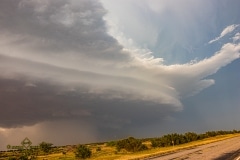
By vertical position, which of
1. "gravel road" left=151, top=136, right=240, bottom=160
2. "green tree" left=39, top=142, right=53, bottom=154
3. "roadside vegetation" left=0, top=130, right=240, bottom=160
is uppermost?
"green tree" left=39, top=142, right=53, bottom=154

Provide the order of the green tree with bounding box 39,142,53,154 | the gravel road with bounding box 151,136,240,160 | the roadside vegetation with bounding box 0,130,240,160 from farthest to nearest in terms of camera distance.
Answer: the green tree with bounding box 39,142,53,154 < the roadside vegetation with bounding box 0,130,240,160 < the gravel road with bounding box 151,136,240,160

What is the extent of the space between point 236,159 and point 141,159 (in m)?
13.5

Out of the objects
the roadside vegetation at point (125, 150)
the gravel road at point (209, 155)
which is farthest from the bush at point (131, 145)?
the gravel road at point (209, 155)

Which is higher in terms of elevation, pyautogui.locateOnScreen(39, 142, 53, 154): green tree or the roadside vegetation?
pyautogui.locateOnScreen(39, 142, 53, 154): green tree

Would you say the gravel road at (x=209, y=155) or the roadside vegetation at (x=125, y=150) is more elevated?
the roadside vegetation at (x=125, y=150)

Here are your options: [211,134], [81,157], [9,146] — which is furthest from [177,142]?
[9,146]

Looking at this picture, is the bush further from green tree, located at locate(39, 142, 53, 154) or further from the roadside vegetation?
green tree, located at locate(39, 142, 53, 154)

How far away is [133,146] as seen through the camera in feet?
245

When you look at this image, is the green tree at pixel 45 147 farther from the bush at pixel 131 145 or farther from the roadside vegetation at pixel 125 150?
the bush at pixel 131 145

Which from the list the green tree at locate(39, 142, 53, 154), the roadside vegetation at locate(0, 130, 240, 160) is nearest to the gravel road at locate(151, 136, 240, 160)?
the roadside vegetation at locate(0, 130, 240, 160)

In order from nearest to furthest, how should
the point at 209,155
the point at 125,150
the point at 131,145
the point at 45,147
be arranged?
the point at 209,155, the point at 131,145, the point at 125,150, the point at 45,147

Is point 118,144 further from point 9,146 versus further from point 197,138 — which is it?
point 9,146

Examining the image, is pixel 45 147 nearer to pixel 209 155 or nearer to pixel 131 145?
pixel 131 145

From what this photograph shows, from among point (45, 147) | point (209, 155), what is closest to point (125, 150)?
point (45, 147)
